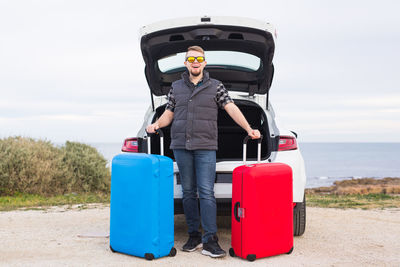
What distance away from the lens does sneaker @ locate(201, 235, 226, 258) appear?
395 cm

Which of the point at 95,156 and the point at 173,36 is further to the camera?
the point at 95,156

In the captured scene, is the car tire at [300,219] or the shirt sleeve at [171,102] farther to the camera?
the car tire at [300,219]

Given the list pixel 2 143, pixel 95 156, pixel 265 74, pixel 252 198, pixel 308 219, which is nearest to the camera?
pixel 252 198

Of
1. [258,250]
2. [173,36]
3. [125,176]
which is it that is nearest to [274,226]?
[258,250]

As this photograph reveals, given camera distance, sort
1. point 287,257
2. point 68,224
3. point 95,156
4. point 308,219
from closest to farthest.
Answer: point 287,257, point 68,224, point 308,219, point 95,156

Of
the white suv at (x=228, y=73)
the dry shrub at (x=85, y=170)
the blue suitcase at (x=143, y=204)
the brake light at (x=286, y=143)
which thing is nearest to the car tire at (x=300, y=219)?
the white suv at (x=228, y=73)

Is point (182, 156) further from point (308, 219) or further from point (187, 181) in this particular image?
point (308, 219)

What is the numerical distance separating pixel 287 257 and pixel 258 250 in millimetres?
343

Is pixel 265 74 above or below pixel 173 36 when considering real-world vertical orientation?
below

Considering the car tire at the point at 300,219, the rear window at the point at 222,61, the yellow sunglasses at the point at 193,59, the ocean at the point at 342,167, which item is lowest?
the ocean at the point at 342,167

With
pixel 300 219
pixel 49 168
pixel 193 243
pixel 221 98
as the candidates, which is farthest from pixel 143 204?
pixel 49 168

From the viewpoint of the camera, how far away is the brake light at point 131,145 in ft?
14.7

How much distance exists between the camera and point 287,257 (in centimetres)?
401

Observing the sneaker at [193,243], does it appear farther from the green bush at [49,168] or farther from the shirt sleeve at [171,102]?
the green bush at [49,168]
